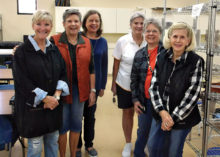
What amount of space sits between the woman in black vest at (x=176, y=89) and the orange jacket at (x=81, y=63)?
575 millimetres

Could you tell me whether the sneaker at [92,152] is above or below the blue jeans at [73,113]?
below

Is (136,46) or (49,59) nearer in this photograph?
(49,59)

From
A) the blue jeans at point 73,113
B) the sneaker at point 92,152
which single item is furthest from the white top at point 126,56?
the sneaker at point 92,152

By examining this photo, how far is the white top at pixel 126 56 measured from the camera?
218 cm

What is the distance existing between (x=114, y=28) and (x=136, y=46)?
14.6 feet

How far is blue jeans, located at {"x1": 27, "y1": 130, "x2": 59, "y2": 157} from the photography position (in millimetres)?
1651

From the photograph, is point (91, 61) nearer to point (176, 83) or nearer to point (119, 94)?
point (119, 94)

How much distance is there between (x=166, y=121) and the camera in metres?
1.59

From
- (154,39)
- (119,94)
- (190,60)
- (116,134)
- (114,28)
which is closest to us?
(190,60)

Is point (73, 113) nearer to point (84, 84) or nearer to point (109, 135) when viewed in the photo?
point (84, 84)

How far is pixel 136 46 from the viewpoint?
85.9 inches

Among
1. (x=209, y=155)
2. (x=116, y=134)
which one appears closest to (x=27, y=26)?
(x=116, y=134)

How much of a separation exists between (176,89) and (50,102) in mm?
864

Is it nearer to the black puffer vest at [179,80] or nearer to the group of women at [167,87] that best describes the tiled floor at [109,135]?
the group of women at [167,87]
